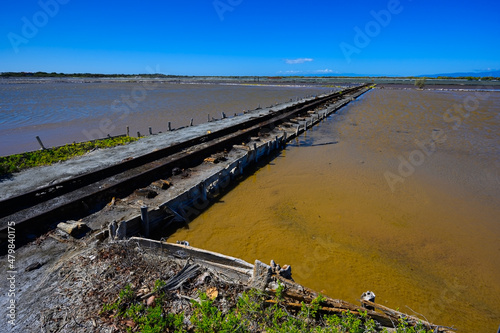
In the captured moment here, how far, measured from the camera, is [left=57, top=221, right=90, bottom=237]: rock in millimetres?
5919

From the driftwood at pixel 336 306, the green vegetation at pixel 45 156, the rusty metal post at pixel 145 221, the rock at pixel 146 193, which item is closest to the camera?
the driftwood at pixel 336 306

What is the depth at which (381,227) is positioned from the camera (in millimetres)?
7383

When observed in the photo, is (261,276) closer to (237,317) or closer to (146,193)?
(237,317)

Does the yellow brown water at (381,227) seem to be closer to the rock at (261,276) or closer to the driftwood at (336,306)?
the driftwood at (336,306)

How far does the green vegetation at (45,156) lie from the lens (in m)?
10.1

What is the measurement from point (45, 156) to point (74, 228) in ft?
25.7

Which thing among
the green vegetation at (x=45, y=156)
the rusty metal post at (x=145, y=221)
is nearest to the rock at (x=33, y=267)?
the rusty metal post at (x=145, y=221)

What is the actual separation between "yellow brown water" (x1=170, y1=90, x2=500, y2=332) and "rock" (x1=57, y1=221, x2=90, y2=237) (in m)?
2.19

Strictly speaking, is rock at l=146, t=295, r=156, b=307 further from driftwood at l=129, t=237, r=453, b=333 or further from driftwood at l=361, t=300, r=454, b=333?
driftwood at l=361, t=300, r=454, b=333

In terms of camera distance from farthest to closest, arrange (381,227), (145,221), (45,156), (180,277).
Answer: (45,156), (381,227), (145,221), (180,277)

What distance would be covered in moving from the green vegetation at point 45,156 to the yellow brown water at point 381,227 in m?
7.95

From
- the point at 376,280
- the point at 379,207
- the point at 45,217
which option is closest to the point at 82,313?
the point at 45,217

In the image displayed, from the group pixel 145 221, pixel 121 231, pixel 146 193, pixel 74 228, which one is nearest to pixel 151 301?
pixel 121 231

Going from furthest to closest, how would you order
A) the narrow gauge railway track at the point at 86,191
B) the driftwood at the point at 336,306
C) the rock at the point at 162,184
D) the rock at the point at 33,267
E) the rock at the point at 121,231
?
the rock at the point at 162,184
the narrow gauge railway track at the point at 86,191
the rock at the point at 121,231
the rock at the point at 33,267
the driftwood at the point at 336,306
